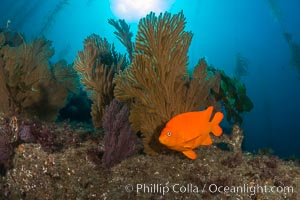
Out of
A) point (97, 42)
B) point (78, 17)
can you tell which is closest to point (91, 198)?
point (97, 42)

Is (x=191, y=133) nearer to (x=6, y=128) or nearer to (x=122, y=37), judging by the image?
(x=6, y=128)

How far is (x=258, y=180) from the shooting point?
11.0ft

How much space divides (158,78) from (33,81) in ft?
10.5

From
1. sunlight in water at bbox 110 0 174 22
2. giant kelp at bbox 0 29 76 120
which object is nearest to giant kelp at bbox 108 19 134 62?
giant kelp at bbox 0 29 76 120

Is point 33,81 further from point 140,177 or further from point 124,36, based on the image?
point 140,177

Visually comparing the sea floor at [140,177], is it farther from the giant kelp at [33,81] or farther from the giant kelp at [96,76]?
the giant kelp at [33,81]

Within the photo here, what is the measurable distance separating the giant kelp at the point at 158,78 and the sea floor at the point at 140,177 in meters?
0.55

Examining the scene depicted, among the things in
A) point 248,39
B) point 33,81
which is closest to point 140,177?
point 33,81

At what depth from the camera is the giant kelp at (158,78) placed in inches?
142

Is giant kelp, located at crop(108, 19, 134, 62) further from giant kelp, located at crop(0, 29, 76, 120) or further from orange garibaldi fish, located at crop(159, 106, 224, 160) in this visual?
orange garibaldi fish, located at crop(159, 106, 224, 160)

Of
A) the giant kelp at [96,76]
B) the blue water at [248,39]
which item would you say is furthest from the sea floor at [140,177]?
the blue water at [248,39]

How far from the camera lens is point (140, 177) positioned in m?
3.24

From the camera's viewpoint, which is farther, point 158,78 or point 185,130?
point 158,78

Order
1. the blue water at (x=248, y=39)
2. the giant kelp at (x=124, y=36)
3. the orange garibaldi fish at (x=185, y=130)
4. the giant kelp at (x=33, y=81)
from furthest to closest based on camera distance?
the blue water at (x=248, y=39)
the giant kelp at (x=124, y=36)
the giant kelp at (x=33, y=81)
the orange garibaldi fish at (x=185, y=130)
